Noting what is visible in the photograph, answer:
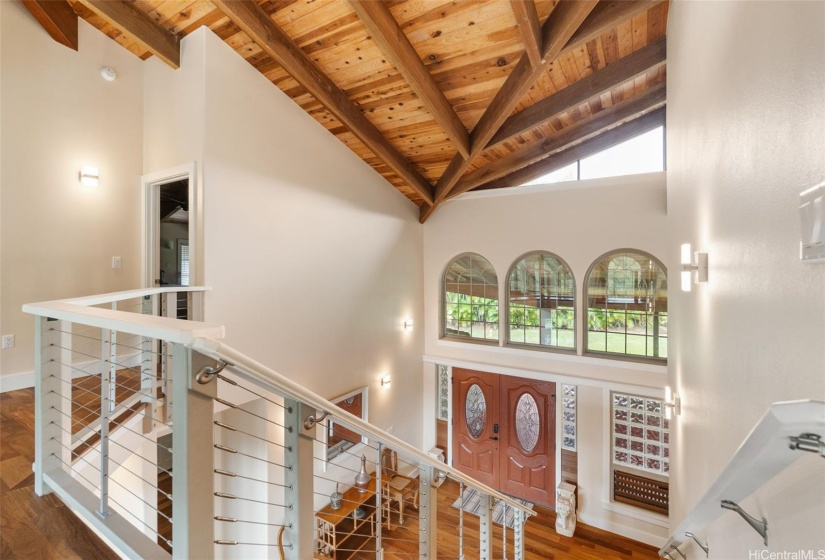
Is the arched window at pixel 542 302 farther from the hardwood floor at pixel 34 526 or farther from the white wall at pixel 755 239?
the hardwood floor at pixel 34 526

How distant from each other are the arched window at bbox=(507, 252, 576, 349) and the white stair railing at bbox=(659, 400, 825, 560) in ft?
14.2

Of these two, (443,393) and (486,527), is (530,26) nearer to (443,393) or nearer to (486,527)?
(486,527)

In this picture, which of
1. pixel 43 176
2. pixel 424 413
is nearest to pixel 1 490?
pixel 43 176

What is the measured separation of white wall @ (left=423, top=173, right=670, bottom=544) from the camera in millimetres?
4488

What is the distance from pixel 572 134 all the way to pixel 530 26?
2.32m

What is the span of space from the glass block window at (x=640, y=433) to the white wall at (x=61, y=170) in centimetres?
589

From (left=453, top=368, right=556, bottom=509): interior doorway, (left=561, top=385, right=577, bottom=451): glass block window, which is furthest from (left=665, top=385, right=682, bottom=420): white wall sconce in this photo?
(left=453, top=368, right=556, bottom=509): interior doorway

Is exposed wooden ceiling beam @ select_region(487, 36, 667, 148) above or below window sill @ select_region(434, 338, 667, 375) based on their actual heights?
above

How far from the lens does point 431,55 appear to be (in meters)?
3.12

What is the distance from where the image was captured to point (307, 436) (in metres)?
0.94

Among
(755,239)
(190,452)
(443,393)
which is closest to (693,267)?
(755,239)

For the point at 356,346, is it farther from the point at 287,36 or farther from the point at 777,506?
the point at 777,506

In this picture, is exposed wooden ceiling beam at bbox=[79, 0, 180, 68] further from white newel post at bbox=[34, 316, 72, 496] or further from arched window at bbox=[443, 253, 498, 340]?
arched window at bbox=[443, 253, 498, 340]

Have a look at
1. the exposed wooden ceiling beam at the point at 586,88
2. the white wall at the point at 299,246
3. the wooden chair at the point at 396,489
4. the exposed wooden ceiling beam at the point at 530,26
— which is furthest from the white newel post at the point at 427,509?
the exposed wooden ceiling beam at the point at 586,88
